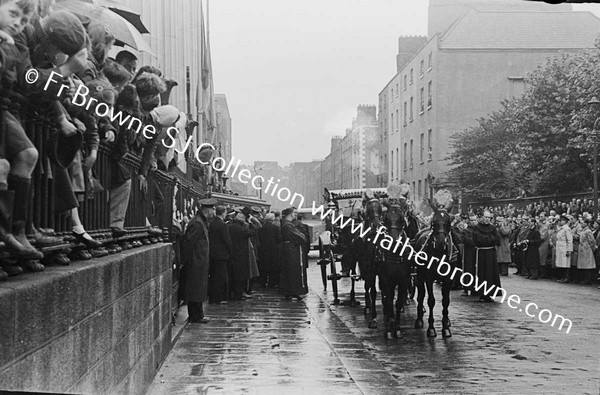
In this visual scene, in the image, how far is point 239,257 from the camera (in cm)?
1597

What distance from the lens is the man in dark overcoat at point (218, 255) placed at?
46.9 ft

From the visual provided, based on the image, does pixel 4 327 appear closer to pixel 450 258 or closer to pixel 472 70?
pixel 450 258

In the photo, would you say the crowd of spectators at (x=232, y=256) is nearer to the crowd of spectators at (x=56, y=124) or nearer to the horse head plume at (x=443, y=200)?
the horse head plume at (x=443, y=200)

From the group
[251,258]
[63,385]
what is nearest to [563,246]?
[251,258]

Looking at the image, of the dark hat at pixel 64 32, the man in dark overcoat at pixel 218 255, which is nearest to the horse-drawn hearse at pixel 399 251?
the man in dark overcoat at pixel 218 255

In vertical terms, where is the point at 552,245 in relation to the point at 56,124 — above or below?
below

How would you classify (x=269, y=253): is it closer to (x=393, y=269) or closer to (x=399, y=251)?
(x=393, y=269)

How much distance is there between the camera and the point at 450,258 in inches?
442

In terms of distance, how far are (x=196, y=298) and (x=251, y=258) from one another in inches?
217

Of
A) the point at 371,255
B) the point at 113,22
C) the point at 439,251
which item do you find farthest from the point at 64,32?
the point at 371,255

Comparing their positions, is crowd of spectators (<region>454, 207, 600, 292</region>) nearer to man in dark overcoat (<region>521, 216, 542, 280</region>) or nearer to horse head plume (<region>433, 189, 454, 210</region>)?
man in dark overcoat (<region>521, 216, 542, 280</region>)

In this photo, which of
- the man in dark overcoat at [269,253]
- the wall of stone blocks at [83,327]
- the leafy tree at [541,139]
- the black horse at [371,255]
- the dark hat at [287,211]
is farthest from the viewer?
the leafy tree at [541,139]

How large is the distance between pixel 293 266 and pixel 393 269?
5.35 metres

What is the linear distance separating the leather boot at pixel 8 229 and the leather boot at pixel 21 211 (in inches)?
2.1
